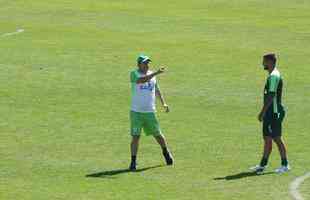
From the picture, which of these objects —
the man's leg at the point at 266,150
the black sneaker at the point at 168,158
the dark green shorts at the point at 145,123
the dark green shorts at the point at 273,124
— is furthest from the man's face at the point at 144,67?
the man's leg at the point at 266,150

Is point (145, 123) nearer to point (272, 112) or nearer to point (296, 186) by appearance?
point (272, 112)

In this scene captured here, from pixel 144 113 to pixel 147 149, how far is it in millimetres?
1962

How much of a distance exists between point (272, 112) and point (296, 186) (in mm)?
1519

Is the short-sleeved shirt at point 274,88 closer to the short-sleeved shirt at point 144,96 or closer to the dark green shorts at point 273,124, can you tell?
the dark green shorts at point 273,124

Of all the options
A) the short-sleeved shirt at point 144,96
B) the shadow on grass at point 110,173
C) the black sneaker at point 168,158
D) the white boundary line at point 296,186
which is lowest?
→ the white boundary line at point 296,186

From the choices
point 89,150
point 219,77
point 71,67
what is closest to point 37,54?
point 71,67

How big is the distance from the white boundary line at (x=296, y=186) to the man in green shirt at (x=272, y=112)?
0.51 m

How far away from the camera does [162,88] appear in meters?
29.1

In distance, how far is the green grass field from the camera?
727 inches

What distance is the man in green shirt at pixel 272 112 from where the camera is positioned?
18.5 meters

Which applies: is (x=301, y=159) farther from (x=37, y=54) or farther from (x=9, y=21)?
(x=9, y=21)

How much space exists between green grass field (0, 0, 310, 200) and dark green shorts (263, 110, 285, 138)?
0.79 m

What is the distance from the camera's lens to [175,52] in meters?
35.6

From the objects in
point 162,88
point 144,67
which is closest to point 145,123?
point 144,67
